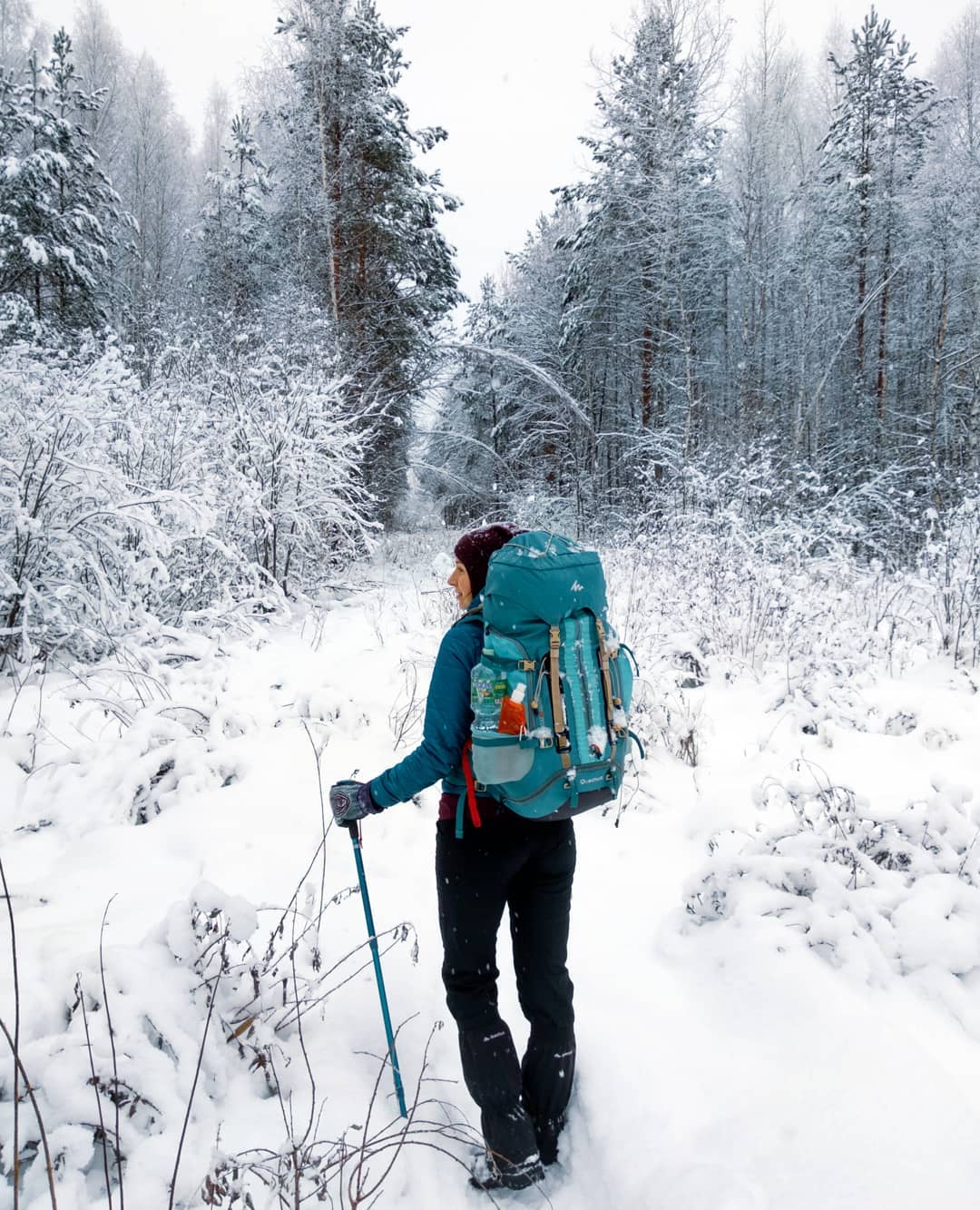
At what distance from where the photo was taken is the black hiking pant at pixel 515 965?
6.36 ft

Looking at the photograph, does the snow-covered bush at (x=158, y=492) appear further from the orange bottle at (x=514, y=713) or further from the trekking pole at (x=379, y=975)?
the orange bottle at (x=514, y=713)

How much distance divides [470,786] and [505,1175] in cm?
109

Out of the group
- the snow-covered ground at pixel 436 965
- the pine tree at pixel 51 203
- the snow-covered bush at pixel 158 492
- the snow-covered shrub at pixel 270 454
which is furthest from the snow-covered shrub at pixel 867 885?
the pine tree at pixel 51 203

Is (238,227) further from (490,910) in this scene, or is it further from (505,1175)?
(505,1175)

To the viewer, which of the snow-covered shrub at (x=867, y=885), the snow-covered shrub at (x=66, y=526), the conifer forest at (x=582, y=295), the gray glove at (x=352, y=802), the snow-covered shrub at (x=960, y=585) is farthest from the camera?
the conifer forest at (x=582, y=295)

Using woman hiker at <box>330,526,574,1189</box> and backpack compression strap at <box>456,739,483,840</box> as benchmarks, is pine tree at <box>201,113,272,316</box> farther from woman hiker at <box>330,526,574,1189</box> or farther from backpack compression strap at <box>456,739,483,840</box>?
backpack compression strap at <box>456,739,483,840</box>

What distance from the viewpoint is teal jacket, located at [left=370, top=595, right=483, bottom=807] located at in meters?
1.88

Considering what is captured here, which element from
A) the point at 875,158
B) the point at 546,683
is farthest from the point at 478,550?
the point at 875,158

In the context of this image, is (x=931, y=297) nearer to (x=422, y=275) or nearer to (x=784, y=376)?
(x=784, y=376)

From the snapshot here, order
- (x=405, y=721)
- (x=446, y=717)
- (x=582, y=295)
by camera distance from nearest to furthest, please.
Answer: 1. (x=446, y=717)
2. (x=405, y=721)
3. (x=582, y=295)

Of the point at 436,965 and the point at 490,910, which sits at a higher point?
the point at 490,910

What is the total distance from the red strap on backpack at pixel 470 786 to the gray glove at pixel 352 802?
0.28m

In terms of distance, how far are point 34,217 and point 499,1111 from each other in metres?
19.3

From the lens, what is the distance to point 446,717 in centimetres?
188
